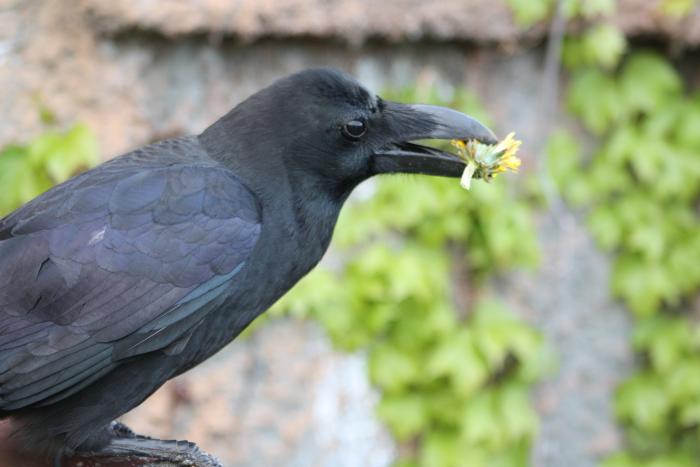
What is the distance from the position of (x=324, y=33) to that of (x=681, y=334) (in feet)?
5.68

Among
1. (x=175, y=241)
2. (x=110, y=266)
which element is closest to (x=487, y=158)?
(x=175, y=241)

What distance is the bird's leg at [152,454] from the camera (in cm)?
239

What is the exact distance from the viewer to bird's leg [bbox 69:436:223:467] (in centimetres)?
239

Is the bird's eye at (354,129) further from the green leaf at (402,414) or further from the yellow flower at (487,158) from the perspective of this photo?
the green leaf at (402,414)

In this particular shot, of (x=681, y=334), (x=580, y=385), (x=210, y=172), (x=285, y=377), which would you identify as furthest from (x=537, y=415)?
(x=210, y=172)

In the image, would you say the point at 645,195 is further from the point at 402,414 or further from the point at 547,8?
the point at 402,414

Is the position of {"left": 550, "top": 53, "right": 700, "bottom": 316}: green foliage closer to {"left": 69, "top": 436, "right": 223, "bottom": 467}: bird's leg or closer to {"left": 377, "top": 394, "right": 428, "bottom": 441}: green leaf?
{"left": 377, "top": 394, "right": 428, "bottom": 441}: green leaf

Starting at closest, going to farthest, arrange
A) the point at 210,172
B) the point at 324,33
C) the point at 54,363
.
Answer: the point at 54,363, the point at 210,172, the point at 324,33

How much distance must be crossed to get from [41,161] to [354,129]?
143 centimetres

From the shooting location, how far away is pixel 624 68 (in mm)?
4246

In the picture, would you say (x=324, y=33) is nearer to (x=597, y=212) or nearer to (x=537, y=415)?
(x=597, y=212)

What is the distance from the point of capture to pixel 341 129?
96.9 inches

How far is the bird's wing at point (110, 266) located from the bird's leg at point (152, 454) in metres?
0.22

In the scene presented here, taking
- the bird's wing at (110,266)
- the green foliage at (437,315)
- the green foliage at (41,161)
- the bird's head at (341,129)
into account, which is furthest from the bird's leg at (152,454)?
the green foliage at (437,315)
